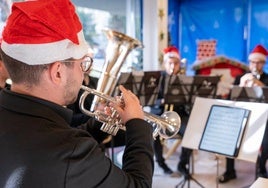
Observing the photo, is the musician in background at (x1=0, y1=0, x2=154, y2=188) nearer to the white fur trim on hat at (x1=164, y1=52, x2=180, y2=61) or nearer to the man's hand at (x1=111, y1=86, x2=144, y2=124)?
the man's hand at (x1=111, y1=86, x2=144, y2=124)

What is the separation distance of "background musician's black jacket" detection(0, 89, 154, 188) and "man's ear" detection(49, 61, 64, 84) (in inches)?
2.9

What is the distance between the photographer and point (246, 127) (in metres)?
2.19

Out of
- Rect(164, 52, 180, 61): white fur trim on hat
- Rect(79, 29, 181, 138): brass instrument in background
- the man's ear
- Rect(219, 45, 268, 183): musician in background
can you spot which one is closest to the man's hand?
the man's ear

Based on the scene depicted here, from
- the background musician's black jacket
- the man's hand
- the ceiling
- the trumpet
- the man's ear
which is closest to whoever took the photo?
the background musician's black jacket

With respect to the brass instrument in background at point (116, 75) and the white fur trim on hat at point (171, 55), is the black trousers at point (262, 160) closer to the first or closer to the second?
the white fur trim on hat at point (171, 55)

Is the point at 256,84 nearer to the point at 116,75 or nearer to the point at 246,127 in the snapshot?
the point at 246,127

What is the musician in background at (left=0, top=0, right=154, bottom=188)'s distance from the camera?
845mm

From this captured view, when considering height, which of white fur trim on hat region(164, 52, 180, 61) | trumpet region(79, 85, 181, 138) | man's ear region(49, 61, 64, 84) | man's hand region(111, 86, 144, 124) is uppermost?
white fur trim on hat region(164, 52, 180, 61)

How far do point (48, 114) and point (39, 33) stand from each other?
23cm

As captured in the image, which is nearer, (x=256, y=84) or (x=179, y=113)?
(x=256, y=84)

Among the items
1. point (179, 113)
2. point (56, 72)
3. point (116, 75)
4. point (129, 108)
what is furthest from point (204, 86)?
point (56, 72)

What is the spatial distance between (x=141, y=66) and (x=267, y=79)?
1.91 meters

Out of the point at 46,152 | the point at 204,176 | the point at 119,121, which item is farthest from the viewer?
the point at 204,176

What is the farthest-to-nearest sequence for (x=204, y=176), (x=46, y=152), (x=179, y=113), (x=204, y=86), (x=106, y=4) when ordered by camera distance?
(x=106, y=4), (x=179, y=113), (x=204, y=176), (x=204, y=86), (x=46, y=152)
